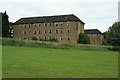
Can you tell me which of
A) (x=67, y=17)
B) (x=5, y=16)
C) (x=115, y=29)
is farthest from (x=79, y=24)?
(x=5, y=16)

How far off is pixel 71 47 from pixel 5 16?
49.8 meters

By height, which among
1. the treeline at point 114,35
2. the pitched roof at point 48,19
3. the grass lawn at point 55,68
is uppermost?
the pitched roof at point 48,19

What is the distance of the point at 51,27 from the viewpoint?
338ft

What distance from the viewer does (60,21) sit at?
99.9 meters

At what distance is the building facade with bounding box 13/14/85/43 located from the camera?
9681cm

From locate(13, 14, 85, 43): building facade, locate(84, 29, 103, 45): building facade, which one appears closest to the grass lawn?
locate(13, 14, 85, 43): building facade

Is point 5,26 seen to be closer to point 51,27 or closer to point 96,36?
point 51,27

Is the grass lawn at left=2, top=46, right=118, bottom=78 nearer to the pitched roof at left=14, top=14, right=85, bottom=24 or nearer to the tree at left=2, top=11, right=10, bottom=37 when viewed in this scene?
the tree at left=2, top=11, right=10, bottom=37

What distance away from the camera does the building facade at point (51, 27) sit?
96.8 meters

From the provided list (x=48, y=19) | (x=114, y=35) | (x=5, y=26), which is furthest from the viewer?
(x=48, y=19)

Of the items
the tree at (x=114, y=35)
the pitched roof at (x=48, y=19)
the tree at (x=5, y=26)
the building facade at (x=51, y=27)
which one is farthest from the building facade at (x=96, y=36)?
the tree at (x=5, y=26)

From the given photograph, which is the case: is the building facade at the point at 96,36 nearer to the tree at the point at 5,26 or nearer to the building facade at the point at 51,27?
the building facade at the point at 51,27

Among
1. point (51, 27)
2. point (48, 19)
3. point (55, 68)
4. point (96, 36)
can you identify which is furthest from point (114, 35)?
point (55, 68)

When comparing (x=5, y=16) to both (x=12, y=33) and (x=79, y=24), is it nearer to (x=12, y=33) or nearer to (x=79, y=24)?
A: (x=12, y=33)
